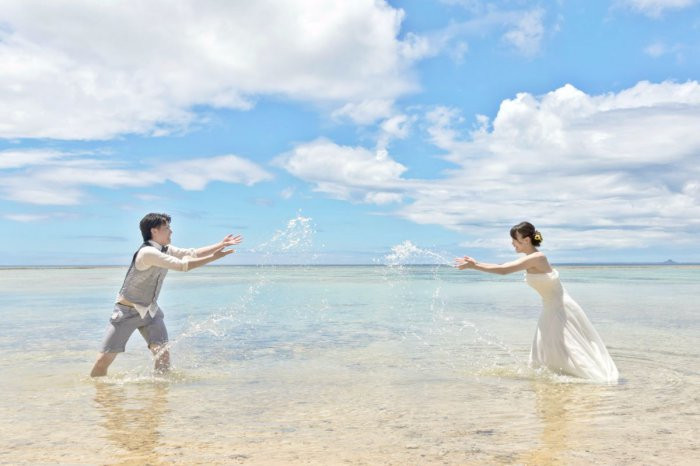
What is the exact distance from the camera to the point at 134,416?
6051 mm

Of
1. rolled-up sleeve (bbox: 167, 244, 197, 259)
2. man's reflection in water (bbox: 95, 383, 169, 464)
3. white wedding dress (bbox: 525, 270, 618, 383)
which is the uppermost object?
rolled-up sleeve (bbox: 167, 244, 197, 259)

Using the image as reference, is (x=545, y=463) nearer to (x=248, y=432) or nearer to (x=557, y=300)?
(x=248, y=432)

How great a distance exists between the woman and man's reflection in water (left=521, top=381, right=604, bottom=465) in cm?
43

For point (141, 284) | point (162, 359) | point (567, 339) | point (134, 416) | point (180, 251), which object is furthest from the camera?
point (162, 359)

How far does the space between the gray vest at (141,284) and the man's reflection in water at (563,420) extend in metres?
5.20

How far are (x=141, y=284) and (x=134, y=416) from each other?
216 cm

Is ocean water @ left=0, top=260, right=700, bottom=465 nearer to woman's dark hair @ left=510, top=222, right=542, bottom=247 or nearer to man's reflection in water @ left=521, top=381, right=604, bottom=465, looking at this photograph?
man's reflection in water @ left=521, top=381, right=604, bottom=465

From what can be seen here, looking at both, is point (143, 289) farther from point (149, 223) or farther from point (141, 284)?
point (149, 223)

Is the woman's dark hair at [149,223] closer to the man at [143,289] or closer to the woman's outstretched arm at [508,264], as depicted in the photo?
the man at [143,289]

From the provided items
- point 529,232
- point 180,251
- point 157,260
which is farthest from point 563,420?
point 180,251

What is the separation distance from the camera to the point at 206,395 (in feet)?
23.5

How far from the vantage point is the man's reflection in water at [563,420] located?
4.64 meters

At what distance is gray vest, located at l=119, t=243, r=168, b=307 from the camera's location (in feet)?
25.1

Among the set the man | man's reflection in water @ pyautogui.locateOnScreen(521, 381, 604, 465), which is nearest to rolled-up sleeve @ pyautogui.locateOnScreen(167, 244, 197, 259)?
the man
